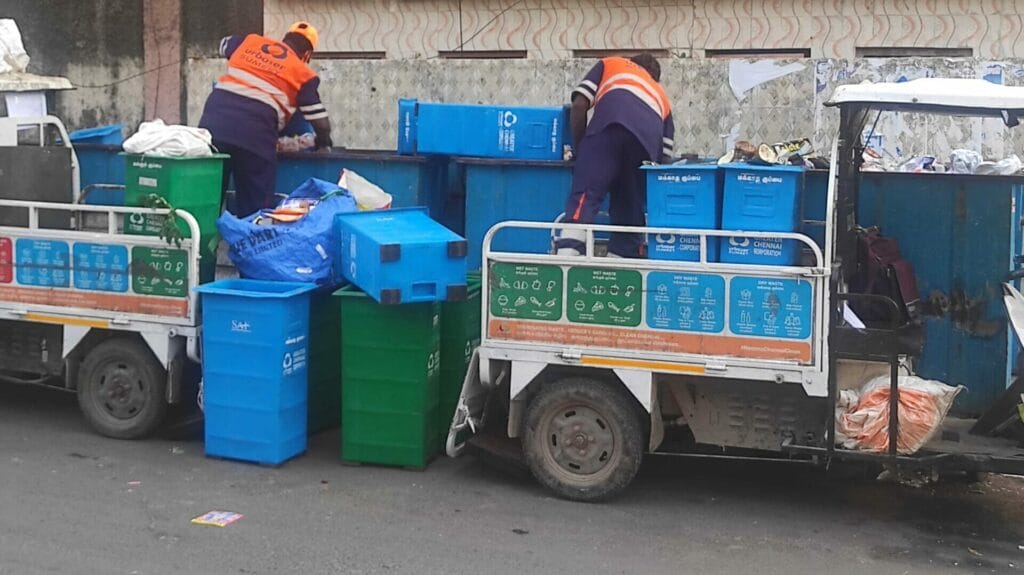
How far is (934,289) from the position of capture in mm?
6949

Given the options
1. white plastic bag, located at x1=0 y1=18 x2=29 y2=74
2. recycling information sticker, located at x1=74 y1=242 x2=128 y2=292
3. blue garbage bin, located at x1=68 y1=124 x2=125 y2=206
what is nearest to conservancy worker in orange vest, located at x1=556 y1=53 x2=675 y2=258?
recycling information sticker, located at x1=74 y1=242 x2=128 y2=292

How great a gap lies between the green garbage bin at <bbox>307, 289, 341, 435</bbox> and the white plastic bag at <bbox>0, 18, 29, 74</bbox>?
3562mm

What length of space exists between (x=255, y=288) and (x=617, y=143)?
2262mm

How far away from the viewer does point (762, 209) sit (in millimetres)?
5980

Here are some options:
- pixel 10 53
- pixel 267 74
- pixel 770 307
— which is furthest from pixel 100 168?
pixel 770 307

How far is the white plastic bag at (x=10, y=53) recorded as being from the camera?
346 inches

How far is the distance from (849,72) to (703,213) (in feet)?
16.7

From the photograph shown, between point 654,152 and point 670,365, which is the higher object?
point 654,152

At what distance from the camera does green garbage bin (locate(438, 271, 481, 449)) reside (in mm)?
6945

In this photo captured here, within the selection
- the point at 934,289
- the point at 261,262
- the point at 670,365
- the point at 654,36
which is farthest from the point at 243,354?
the point at 654,36

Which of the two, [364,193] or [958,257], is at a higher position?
[364,193]

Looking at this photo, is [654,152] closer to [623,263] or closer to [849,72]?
[623,263]

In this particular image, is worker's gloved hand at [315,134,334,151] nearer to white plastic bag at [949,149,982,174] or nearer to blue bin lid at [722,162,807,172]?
blue bin lid at [722,162,807,172]

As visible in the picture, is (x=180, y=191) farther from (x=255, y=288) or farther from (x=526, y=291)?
(x=526, y=291)
